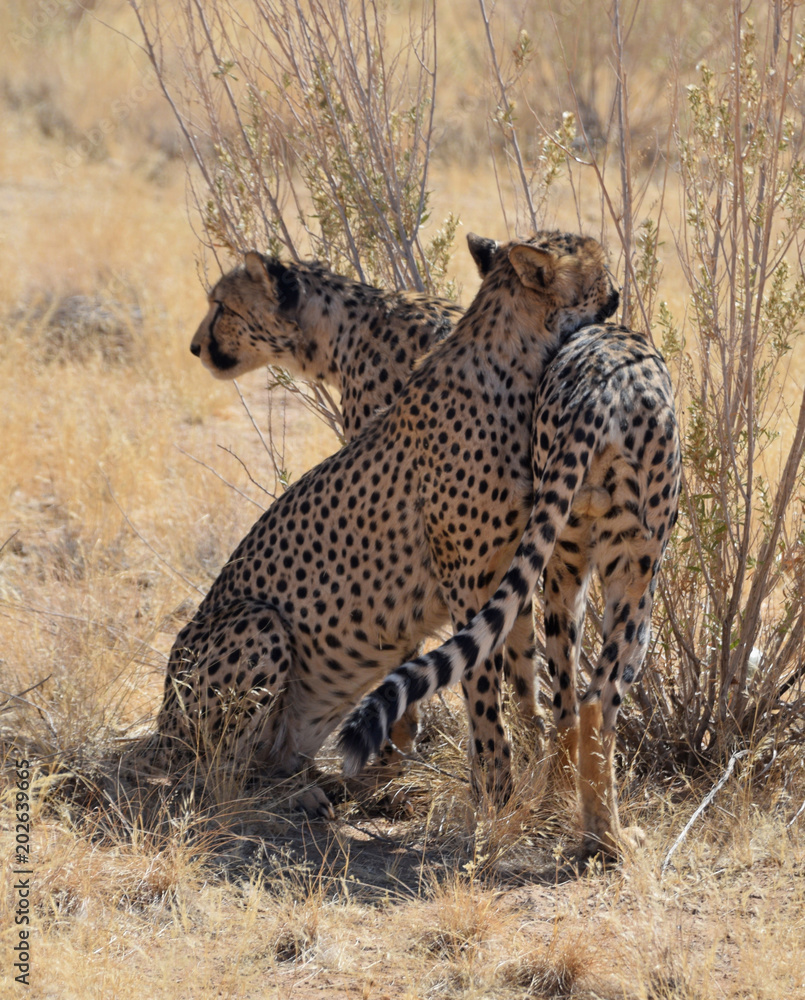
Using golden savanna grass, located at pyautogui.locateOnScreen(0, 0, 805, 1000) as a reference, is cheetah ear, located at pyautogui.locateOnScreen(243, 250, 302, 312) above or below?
above

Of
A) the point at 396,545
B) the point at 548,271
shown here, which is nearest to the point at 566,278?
the point at 548,271

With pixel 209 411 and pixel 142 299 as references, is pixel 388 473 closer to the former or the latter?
pixel 209 411

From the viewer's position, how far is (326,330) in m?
3.92

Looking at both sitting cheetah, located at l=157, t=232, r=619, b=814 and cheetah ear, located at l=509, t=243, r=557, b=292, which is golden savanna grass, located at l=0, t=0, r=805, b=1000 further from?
cheetah ear, located at l=509, t=243, r=557, b=292

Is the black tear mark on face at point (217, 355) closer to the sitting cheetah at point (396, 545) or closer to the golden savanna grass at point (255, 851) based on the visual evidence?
the sitting cheetah at point (396, 545)

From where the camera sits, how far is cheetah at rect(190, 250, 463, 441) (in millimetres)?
3766

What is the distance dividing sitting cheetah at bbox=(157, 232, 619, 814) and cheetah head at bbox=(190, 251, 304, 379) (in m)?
0.68

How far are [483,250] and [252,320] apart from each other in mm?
1002

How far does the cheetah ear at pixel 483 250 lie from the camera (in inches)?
135

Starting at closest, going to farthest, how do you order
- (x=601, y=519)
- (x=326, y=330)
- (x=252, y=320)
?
1. (x=601, y=519)
2. (x=326, y=330)
3. (x=252, y=320)

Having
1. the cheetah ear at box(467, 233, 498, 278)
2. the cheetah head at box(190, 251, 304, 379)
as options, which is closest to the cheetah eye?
the cheetah head at box(190, 251, 304, 379)

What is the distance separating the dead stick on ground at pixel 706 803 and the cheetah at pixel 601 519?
0.36 ft

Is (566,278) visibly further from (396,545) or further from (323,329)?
(323,329)

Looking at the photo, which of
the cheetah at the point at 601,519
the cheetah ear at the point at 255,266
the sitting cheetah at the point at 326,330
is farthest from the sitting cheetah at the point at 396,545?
the cheetah ear at the point at 255,266
